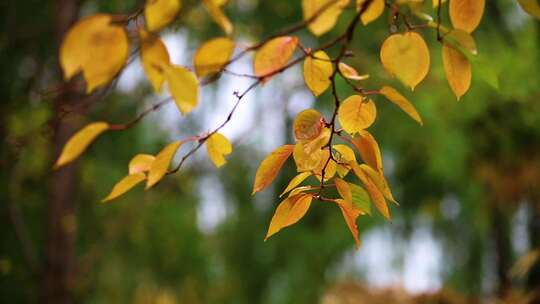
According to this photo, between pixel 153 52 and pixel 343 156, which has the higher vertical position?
pixel 153 52

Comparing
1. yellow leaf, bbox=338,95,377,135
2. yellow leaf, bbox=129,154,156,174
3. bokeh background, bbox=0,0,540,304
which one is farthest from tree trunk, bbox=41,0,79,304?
yellow leaf, bbox=338,95,377,135

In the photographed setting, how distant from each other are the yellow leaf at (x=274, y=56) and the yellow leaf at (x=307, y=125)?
37 mm

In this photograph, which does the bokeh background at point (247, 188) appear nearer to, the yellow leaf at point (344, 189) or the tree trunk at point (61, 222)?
the tree trunk at point (61, 222)

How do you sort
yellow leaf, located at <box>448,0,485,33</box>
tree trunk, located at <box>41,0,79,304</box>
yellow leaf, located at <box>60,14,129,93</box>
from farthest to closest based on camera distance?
tree trunk, located at <box>41,0,79,304</box> → yellow leaf, located at <box>448,0,485,33</box> → yellow leaf, located at <box>60,14,129,93</box>

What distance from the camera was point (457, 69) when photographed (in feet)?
1.18

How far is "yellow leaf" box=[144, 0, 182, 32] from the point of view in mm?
280

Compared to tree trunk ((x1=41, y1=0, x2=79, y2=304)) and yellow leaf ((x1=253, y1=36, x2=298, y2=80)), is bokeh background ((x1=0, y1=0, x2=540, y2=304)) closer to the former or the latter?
tree trunk ((x1=41, y1=0, x2=79, y2=304))

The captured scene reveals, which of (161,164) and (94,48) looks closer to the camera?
(94,48)

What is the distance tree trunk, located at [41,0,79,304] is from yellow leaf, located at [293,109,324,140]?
1386mm

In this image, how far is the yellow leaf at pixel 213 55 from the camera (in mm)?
292

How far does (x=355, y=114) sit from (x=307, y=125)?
35 mm

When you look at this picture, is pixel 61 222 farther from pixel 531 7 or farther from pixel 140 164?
pixel 531 7

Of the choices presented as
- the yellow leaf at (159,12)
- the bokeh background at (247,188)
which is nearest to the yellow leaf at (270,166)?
the yellow leaf at (159,12)

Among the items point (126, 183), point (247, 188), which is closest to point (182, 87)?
point (126, 183)
